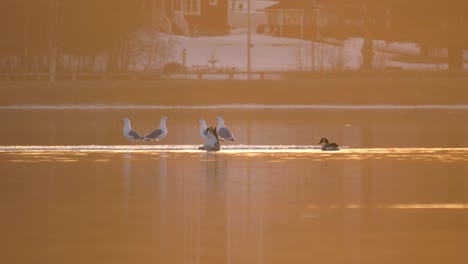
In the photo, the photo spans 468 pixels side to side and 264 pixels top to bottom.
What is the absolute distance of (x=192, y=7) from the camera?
120 meters

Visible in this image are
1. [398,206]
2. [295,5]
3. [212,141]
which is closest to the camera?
[398,206]

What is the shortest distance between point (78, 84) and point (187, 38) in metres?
35.7

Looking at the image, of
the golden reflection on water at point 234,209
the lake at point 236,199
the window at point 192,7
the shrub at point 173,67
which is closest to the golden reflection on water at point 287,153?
the lake at point 236,199

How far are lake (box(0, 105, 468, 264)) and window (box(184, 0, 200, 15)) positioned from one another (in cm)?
8073

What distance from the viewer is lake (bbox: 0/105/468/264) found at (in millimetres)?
14523

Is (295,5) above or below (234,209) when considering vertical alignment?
above

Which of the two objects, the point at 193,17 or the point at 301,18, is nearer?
the point at 301,18

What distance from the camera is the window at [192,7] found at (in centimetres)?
11925

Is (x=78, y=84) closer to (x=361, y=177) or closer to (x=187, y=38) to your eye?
(x=187, y=38)

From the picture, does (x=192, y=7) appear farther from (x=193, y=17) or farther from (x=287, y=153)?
(x=287, y=153)

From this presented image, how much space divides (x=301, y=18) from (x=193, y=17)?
9.45 meters

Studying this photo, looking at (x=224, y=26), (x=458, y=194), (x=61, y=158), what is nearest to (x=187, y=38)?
(x=224, y=26)

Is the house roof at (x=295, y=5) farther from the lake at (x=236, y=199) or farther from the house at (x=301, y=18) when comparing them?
the lake at (x=236, y=199)

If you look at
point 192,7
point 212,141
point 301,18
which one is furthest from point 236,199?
point 192,7
